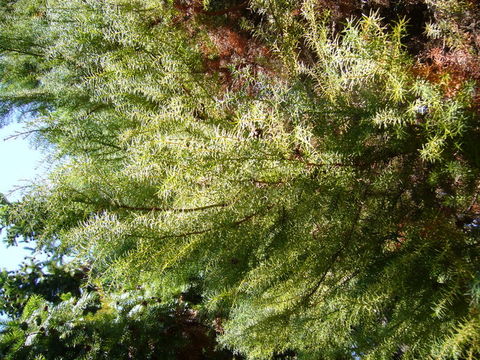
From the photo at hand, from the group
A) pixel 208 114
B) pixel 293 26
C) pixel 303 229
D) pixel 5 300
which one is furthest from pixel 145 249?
pixel 5 300

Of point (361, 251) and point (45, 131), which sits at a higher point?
point (361, 251)

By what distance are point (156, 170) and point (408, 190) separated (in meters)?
0.87

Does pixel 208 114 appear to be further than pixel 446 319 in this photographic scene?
Yes

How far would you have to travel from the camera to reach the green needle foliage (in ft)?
3.24

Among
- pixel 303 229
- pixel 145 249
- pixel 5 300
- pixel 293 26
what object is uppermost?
pixel 293 26

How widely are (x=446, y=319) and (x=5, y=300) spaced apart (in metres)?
2.38

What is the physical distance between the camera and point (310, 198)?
1113mm

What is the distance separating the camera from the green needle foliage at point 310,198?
3.24ft

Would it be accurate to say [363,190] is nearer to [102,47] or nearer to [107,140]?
[107,140]

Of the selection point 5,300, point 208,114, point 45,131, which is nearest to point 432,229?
point 208,114

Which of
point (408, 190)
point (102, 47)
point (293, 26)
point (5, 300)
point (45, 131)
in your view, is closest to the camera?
point (408, 190)

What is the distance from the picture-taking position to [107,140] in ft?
5.92

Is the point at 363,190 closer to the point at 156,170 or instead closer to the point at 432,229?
the point at 432,229

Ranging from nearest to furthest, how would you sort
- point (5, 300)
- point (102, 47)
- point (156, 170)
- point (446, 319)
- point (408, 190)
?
point (446, 319)
point (156, 170)
point (408, 190)
point (102, 47)
point (5, 300)
